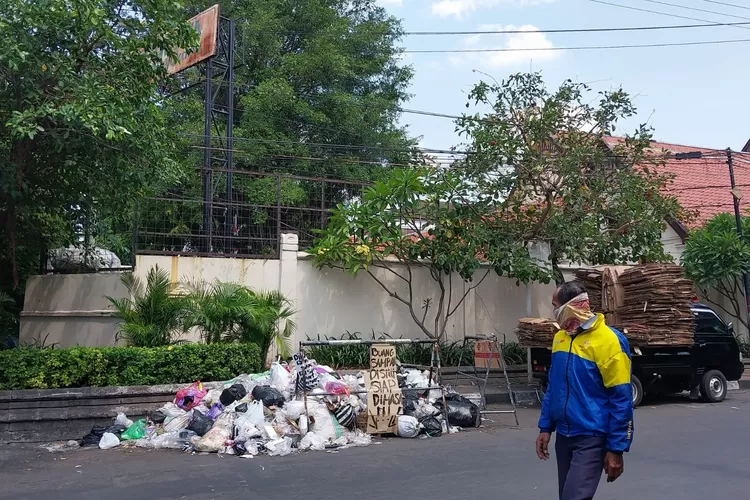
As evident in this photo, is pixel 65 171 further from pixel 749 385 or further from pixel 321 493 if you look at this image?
pixel 749 385

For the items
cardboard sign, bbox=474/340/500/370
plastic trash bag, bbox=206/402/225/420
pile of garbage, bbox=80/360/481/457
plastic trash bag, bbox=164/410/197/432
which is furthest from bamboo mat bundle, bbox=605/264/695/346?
plastic trash bag, bbox=164/410/197/432

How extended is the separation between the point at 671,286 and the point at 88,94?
9.89 m

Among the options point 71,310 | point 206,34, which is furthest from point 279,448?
point 206,34

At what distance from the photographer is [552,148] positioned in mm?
14953

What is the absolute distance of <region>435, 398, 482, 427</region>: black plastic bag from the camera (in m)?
10.6

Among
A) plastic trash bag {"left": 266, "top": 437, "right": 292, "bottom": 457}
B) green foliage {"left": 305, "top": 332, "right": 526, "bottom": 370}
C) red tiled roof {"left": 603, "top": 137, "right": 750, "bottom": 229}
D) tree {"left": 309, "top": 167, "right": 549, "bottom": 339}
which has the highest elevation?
red tiled roof {"left": 603, "top": 137, "right": 750, "bottom": 229}

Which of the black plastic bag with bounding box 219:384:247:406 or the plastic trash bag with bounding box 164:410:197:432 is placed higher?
the black plastic bag with bounding box 219:384:247:406

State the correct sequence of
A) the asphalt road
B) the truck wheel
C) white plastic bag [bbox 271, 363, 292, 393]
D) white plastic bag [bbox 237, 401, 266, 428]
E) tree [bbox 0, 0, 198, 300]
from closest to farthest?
1. the asphalt road
2. tree [bbox 0, 0, 198, 300]
3. white plastic bag [bbox 237, 401, 266, 428]
4. white plastic bag [bbox 271, 363, 292, 393]
5. the truck wheel

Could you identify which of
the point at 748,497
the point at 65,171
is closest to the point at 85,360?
the point at 65,171

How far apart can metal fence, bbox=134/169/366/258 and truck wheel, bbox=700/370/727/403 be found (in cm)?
776

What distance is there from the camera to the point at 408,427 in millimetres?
9844

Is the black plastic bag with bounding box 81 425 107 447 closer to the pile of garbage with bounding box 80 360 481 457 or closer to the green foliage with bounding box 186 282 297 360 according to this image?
the pile of garbage with bounding box 80 360 481 457

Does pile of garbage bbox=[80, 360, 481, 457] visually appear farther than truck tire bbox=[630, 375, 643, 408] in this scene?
No

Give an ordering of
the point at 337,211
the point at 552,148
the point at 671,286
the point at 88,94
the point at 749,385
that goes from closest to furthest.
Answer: the point at 88,94 < the point at 671,286 < the point at 337,211 < the point at 552,148 < the point at 749,385
